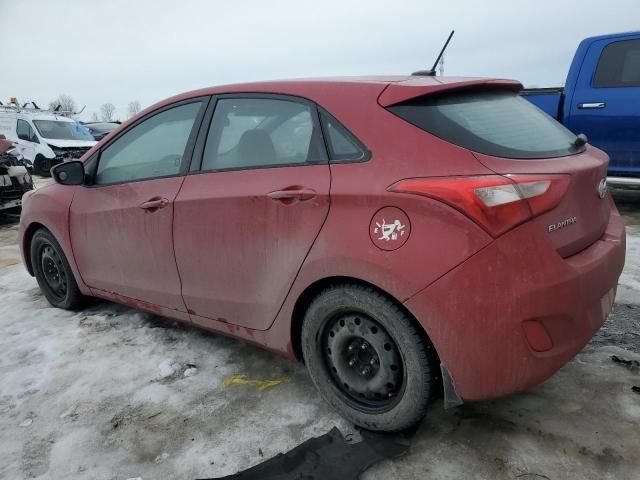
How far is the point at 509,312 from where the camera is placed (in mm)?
1847

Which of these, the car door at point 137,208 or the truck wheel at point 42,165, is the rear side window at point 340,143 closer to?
the car door at point 137,208

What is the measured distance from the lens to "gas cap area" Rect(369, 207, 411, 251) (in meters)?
1.97

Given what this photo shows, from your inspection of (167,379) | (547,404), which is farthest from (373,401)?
(167,379)

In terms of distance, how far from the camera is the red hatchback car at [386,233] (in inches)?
73.8

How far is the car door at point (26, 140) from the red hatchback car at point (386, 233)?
1384 centimetres

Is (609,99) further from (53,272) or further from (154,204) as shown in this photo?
(53,272)

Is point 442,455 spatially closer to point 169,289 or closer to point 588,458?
point 588,458

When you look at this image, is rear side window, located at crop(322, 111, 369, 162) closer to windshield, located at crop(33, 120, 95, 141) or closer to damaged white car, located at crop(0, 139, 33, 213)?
damaged white car, located at crop(0, 139, 33, 213)

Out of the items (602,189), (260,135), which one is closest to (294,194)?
(260,135)

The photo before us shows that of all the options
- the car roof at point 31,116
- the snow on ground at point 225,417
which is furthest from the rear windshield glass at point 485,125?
the car roof at point 31,116

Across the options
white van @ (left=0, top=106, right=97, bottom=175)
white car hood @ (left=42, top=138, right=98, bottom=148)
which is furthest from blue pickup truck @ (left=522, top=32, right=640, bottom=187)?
white car hood @ (left=42, top=138, right=98, bottom=148)

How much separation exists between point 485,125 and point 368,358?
1.15 m

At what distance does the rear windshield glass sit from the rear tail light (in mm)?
178

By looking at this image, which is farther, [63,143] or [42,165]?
[63,143]
